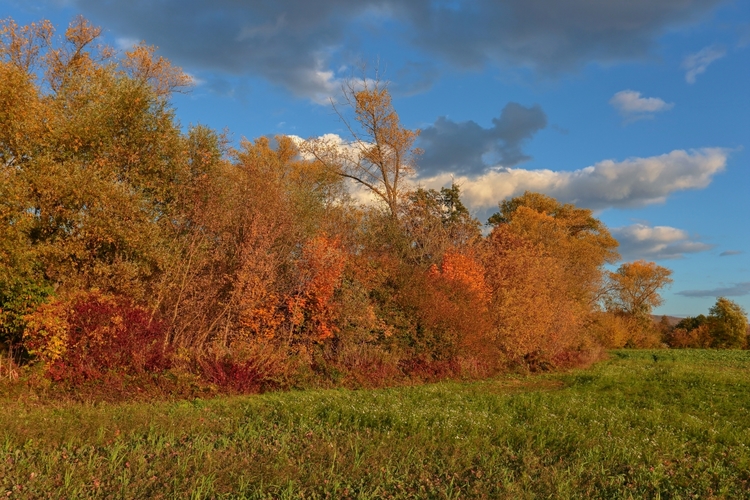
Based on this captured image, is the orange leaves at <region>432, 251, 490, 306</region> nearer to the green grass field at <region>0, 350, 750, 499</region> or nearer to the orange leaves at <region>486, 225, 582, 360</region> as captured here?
the orange leaves at <region>486, 225, 582, 360</region>

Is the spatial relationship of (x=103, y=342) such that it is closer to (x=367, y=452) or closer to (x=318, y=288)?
(x=318, y=288)

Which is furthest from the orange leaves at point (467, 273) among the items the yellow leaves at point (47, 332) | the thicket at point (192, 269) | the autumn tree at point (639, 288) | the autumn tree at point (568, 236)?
the autumn tree at point (639, 288)

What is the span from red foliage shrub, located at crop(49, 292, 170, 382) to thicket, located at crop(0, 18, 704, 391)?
0.04 m

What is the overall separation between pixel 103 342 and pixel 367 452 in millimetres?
10342

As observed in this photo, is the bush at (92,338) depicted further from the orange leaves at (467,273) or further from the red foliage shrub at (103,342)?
the orange leaves at (467,273)

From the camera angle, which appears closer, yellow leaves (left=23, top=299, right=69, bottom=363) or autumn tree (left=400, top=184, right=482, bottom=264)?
yellow leaves (left=23, top=299, right=69, bottom=363)

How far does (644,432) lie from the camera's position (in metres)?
10.1

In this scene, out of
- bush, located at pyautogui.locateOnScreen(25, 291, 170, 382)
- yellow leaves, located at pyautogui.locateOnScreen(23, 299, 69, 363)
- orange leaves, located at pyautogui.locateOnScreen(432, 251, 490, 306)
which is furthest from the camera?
orange leaves, located at pyautogui.locateOnScreen(432, 251, 490, 306)

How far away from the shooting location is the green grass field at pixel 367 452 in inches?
250

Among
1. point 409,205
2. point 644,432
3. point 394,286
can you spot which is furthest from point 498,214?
point 644,432

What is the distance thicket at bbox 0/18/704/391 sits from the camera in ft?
47.6

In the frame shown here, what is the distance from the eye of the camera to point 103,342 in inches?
586

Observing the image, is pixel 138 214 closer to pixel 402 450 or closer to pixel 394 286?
pixel 394 286

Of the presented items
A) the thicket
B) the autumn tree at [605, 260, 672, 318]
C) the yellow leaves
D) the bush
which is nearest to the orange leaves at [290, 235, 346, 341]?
the thicket
